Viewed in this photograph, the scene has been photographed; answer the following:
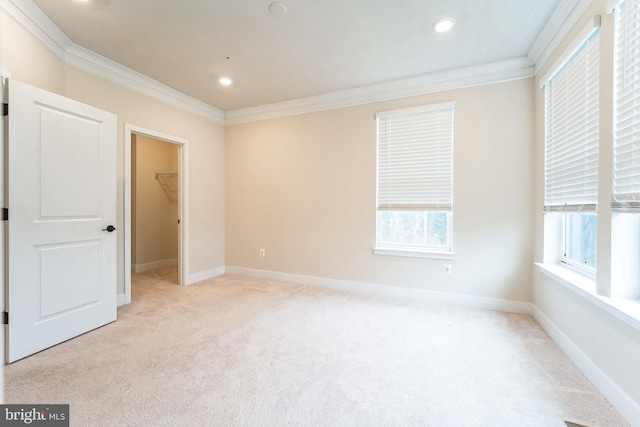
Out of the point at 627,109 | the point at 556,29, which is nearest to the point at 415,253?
the point at 627,109

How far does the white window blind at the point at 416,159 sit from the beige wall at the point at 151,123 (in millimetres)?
2673

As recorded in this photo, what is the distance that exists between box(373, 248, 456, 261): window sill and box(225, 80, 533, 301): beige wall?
66 mm

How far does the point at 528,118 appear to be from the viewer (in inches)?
112

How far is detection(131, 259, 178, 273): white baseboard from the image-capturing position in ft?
15.4

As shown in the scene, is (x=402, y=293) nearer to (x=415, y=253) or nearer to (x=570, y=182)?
(x=415, y=253)

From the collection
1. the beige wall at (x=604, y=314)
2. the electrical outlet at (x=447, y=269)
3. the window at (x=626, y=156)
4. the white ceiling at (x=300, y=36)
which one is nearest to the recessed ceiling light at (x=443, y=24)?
the white ceiling at (x=300, y=36)

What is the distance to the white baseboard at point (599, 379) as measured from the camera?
4.66 feet

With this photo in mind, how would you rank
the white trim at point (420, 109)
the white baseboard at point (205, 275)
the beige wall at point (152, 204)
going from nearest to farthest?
the white trim at point (420, 109)
the white baseboard at point (205, 275)
the beige wall at point (152, 204)

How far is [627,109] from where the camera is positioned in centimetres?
151

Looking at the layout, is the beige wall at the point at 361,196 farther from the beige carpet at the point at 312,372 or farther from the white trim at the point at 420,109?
the beige carpet at the point at 312,372

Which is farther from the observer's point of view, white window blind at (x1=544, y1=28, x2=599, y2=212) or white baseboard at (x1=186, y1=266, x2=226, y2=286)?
white baseboard at (x1=186, y1=266, x2=226, y2=286)

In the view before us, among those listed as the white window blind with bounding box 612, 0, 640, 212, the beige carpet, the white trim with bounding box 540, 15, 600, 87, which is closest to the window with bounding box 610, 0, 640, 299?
the white window blind with bounding box 612, 0, 640, 212

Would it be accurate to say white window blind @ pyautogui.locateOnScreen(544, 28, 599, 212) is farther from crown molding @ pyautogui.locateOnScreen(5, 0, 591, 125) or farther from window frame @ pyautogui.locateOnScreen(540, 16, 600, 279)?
crown molding @ pyautogui.locateOnScreen(5, 0, 591, 125)

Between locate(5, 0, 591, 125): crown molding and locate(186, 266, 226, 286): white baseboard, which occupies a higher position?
locate(5, 0, 591, 125): crown molding
